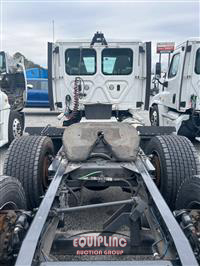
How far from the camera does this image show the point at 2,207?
2.07 meters

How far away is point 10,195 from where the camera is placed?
87.4 inches

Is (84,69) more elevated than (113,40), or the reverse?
(113,40)

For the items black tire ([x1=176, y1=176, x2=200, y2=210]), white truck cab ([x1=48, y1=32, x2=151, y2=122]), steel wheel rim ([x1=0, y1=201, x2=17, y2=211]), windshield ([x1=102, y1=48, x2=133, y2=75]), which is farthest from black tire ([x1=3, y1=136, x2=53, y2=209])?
windshield ([x1=102, y1=48, x2=133, y2=75])

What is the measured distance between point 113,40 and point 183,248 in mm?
5032

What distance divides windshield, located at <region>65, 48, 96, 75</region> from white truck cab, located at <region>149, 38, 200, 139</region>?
2.30m

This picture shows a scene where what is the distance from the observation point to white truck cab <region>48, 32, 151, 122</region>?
229 inches

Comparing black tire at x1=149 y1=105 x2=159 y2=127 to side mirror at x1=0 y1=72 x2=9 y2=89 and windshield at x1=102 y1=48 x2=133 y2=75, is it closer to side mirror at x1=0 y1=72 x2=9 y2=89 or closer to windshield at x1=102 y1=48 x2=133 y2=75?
windshield at x1=102 y1=48 x2=133 y2=75

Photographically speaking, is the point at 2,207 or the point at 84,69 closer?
the point at 2,207

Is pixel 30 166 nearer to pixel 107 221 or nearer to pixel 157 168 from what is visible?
pixel 107 221

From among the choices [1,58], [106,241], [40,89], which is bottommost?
[106,241]

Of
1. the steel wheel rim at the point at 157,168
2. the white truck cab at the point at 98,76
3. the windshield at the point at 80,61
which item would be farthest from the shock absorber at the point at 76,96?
the steel wheel rim at the point at 157,168

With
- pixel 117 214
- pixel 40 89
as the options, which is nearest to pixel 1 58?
pixel 40 89

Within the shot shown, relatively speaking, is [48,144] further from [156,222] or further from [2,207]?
[156,222]

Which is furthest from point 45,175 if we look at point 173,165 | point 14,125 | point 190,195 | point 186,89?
point 186,89
